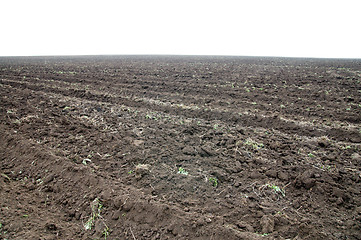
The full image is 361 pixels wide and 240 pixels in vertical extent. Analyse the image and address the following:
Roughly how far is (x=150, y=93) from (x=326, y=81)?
862 cm

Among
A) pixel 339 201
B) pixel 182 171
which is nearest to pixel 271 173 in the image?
pixel 339 201

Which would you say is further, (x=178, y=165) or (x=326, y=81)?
(x=326, y=81)

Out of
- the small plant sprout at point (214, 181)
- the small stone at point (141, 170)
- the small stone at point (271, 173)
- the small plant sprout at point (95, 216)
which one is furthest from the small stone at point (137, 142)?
the small stone at point (271, 173)

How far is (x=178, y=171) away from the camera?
3.47 m

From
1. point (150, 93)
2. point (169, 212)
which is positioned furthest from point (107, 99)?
point (169, 212)

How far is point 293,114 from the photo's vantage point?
6199 mm

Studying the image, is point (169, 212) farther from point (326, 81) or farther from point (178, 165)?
point (326, 81)

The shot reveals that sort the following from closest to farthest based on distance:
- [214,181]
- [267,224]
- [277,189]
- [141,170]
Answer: [267,224], [277,189], [214,181], [141,170]

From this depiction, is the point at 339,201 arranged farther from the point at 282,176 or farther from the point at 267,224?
the point at 267,224

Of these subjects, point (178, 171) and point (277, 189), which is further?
point (178, 171)

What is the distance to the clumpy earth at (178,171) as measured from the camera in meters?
2.58

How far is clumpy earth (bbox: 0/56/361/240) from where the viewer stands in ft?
8.47

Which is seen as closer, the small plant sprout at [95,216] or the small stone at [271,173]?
the small plant sprout at [95,216]

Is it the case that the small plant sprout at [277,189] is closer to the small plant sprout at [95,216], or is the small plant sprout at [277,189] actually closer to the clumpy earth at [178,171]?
the clumpy earth at [178,171]
